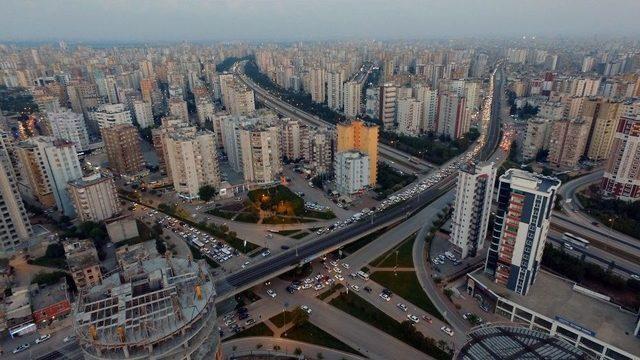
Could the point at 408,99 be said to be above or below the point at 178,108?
above

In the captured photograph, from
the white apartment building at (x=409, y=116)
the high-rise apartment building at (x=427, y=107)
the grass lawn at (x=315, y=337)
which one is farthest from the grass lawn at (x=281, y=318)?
the high-rise apartment building at (x=427, y=107)

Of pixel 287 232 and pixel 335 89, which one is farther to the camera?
pixel 335 89

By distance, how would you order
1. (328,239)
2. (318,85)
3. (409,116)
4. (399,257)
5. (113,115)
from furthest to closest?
(318,85)
(409,116)
(113,115)
(328,239)
(399,257)

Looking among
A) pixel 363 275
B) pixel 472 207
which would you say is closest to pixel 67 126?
pixel 363 275

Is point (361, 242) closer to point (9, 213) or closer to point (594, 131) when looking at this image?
point (9, 213)

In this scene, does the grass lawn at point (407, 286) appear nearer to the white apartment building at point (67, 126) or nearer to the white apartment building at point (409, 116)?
the white apartment building at point (409, 116)

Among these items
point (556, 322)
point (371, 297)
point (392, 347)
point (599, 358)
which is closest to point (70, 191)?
Result: point (371, 297)

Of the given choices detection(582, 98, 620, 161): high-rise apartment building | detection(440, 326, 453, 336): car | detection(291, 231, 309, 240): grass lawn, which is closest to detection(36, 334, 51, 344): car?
detection(291, 231, 309, 240): grass lawn
